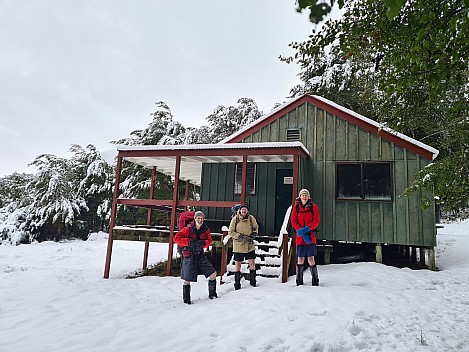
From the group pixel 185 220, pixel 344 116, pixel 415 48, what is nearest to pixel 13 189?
pixel 185 220

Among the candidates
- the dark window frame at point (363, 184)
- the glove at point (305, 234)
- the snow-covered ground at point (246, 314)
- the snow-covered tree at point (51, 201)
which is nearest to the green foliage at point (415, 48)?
the snow-covered ground at point (246, 314)

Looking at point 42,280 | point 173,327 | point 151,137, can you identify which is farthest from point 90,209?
point 173,327

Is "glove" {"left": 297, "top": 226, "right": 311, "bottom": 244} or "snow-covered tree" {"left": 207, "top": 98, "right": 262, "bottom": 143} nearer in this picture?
"glove" {"left": 297, "top": 226, "right": 311, "bottom": 244}

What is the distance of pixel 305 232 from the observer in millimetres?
6254

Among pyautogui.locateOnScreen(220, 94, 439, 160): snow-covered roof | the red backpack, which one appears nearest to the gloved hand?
the red backpack

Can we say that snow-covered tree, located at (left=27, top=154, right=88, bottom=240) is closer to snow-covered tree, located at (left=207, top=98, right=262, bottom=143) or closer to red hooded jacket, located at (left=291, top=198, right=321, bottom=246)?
snow-covered tree, located at (left=207, top=98, right=262, bottom=143)

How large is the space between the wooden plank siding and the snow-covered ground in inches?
53.0

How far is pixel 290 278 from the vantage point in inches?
291

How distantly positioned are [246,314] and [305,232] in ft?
7.30

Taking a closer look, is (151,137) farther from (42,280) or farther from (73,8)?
(42,280)

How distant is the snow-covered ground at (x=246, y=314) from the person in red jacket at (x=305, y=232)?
0.46m

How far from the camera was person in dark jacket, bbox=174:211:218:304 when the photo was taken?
5.80 metres

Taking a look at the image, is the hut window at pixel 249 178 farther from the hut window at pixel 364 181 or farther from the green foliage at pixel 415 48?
the green foliage at pixel 415 48

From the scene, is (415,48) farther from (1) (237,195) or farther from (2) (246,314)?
(1) (237,195)
